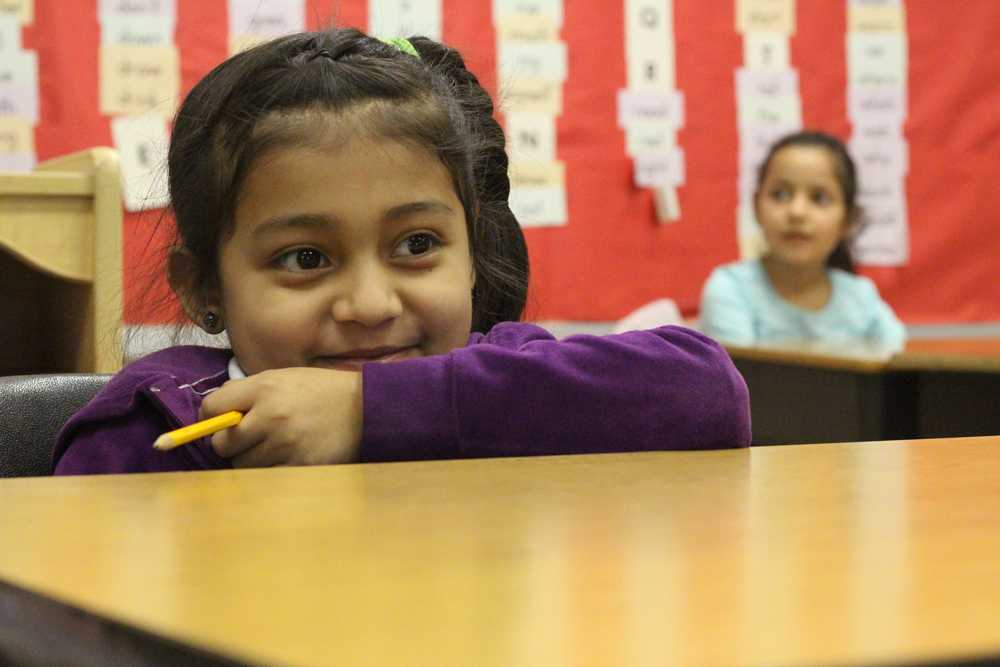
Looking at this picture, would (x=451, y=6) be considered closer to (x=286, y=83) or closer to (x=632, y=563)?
(x=286, y=83)

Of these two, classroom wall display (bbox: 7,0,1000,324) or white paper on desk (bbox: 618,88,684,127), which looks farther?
white paper on desk (bbox: 618,88,684,127)

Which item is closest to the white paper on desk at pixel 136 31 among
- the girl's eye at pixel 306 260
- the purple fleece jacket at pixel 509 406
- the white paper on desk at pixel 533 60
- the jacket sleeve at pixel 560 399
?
the white paper on desk at pixel 533 60

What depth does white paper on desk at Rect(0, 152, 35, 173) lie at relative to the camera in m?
2.45

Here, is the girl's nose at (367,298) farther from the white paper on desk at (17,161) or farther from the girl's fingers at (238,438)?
the white paper on desk at (17,161)

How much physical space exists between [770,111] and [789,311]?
1.66 ft

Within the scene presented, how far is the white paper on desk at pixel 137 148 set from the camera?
251 cm

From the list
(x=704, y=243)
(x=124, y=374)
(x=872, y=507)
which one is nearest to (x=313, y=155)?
(x=124, y=374)

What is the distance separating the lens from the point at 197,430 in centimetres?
72

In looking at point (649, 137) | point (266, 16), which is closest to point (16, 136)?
point (266, 16)

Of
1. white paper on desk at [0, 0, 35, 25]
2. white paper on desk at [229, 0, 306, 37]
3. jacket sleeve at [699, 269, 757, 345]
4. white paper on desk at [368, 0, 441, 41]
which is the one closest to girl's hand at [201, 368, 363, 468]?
white paper on desk at [0, 0, 35, 25]

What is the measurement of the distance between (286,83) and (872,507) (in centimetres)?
73

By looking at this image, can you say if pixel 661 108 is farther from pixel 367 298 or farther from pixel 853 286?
pixel 367 298

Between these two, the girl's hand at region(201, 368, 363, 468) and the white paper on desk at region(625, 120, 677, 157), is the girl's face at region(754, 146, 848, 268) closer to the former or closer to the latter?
the white paper on desk at region(625, 120, 677, 157)

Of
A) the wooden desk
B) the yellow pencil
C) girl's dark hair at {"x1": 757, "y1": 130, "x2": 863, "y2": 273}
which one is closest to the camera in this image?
the wooden desk
